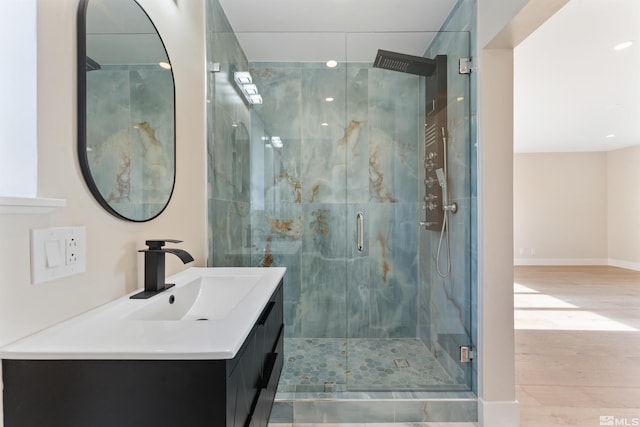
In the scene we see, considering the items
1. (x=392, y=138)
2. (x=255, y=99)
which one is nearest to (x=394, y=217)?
(x=392, y=138)

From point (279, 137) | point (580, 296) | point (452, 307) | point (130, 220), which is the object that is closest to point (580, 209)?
point (580, 296)

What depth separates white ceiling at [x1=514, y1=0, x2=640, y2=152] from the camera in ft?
7.40

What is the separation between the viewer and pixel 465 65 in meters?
1.93

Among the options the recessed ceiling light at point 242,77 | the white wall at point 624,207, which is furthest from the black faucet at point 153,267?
the white wall at point 624,207

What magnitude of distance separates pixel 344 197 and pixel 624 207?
7262 mm

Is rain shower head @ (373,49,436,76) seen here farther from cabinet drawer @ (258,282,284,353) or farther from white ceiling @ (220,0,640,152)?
cabinet drawer @ (258,282,284,353)

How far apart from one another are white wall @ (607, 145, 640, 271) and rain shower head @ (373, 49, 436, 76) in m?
6.79

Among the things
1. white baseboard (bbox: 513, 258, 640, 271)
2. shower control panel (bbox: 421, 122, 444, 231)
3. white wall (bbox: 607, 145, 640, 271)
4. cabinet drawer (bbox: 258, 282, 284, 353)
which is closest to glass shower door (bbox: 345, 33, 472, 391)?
shower control panel (bbox: 421, 122, 444, 231)

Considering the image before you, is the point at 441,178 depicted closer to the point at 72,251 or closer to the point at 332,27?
the point at 332,27

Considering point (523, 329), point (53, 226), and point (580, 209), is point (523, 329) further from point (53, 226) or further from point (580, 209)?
point (580, 209)

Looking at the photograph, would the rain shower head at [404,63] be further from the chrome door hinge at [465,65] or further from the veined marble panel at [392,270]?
the veined marble panel at [392,270]

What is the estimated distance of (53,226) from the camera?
83cm

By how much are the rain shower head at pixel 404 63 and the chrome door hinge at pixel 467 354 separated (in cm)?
190

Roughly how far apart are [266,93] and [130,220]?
172 cm
